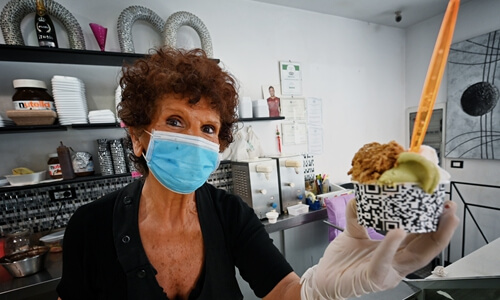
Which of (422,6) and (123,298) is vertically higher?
(422,6)

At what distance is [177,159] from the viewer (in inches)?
31.2

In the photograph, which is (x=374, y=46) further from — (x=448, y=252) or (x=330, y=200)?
(x=448, y=252)

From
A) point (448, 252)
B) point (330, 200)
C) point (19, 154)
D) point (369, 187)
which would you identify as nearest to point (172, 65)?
point (369, 187)

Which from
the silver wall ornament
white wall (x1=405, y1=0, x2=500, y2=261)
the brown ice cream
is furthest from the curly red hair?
white wall (x1=405, y1=0, x2=500, y2=261)

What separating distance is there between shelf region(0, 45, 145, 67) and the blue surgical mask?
2.81 feet

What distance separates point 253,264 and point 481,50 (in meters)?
3.22

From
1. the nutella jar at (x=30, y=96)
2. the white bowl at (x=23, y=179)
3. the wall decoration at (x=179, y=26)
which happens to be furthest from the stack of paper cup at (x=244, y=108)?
the white bowl at (x=23, y=179)

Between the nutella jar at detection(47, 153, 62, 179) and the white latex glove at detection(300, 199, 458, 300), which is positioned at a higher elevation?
the nutella jar at detection(47, 153, 62, 179)

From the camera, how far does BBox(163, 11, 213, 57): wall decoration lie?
1.68 meters

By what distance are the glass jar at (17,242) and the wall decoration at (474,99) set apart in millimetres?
4080

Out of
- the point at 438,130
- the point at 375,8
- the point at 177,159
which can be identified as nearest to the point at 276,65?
the point at 375,8

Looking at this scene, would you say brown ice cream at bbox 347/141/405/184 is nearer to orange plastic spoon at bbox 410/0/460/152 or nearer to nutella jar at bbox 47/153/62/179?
orange plastic spoon at bbox 410/0/460/152

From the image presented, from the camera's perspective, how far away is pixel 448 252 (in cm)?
282

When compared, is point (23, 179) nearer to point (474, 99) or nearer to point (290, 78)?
point (290, 78)
